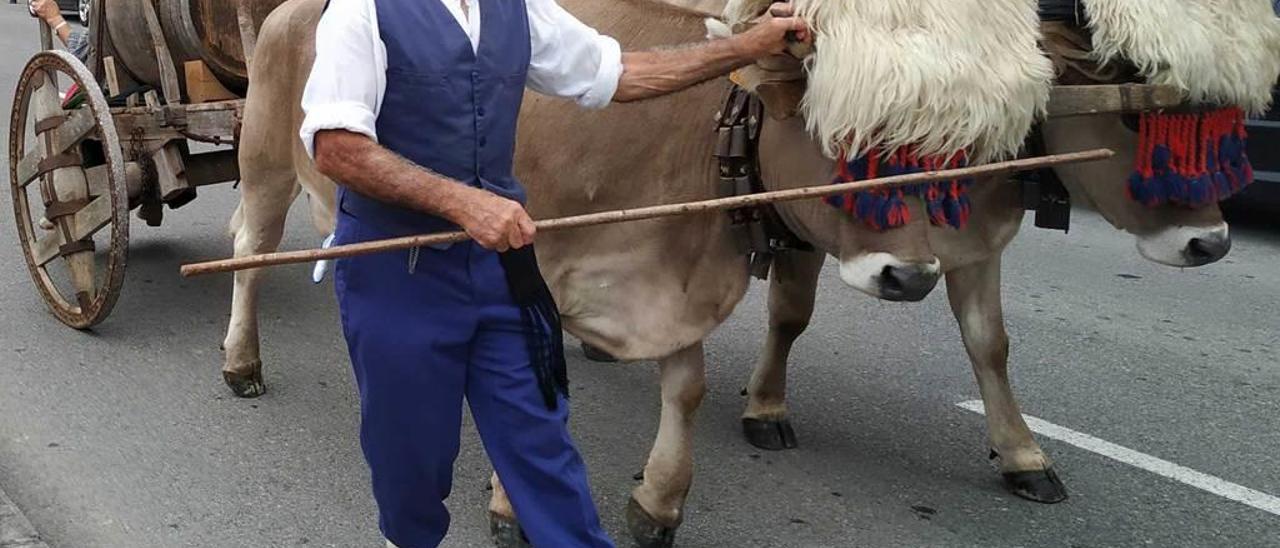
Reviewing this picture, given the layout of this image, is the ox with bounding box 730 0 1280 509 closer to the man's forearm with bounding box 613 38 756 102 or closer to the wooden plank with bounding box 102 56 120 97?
the man's forearm with bounding box 613 38 756 102

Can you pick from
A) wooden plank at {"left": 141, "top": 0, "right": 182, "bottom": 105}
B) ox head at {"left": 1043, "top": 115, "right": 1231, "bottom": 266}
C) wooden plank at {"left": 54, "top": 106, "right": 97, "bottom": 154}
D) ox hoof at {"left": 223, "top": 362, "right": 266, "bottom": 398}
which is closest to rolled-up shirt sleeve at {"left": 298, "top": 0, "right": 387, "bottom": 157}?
ox head at {"left": 1043, "top": 115, "right": 1231, "bottom": 266}

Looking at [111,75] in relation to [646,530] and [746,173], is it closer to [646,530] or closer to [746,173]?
[646,530]

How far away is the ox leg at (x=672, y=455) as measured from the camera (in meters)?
3.93

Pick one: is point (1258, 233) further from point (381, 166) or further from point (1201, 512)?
point (381, 166)

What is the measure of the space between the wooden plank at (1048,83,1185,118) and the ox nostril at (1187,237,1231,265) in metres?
0.39

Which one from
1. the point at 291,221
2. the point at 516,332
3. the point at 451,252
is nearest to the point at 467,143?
the point at 451,252

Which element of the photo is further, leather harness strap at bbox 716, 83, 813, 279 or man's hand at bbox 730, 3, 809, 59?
leather harness strap at bbox 716, 83, 813, 279

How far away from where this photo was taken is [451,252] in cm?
Result: 279

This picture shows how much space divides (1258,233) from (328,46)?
7767 millimetres

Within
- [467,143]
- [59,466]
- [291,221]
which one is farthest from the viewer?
[291,221]

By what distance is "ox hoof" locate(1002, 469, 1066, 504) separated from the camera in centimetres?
447

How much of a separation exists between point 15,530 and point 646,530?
184 cm

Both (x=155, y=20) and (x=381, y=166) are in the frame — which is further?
(x=155, y=20)

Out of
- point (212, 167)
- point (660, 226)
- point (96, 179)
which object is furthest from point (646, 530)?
point (96, 179)
